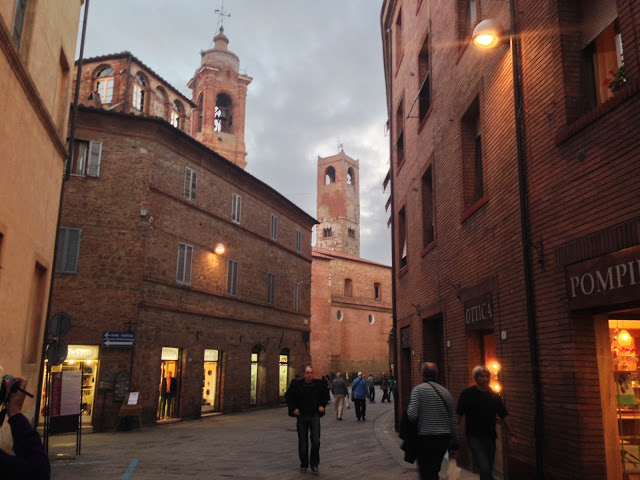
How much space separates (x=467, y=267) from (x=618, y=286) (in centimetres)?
467

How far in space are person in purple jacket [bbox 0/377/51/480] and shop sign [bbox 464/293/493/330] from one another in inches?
288

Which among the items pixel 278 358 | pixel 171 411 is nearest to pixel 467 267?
pixel 171 411

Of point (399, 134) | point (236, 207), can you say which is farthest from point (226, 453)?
point (236, 207)

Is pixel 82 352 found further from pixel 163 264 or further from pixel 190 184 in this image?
pixel 190 184

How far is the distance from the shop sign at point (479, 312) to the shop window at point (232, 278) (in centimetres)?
1601

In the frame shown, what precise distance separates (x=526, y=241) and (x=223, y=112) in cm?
4231

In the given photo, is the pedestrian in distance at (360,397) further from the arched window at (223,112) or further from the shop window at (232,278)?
the arched window at (223,112)

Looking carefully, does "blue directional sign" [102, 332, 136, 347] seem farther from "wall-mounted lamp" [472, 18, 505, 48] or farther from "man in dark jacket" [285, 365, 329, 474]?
"wall-mounted lamp" [472, 18, 505, 48]

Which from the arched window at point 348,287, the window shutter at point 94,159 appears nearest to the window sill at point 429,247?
the window shutter at point 94,159

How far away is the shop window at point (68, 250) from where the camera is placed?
59.9 ft

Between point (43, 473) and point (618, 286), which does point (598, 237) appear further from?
point (43, 473)

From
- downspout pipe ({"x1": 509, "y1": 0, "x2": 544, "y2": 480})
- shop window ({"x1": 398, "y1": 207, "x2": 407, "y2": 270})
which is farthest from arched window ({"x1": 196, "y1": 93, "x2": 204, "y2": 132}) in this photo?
downspout pipe ({"x1": 509, "y1": 0, "x2": 544, "y2": 480})

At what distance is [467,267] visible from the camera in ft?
33.6

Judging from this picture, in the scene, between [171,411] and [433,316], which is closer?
[433,316]
